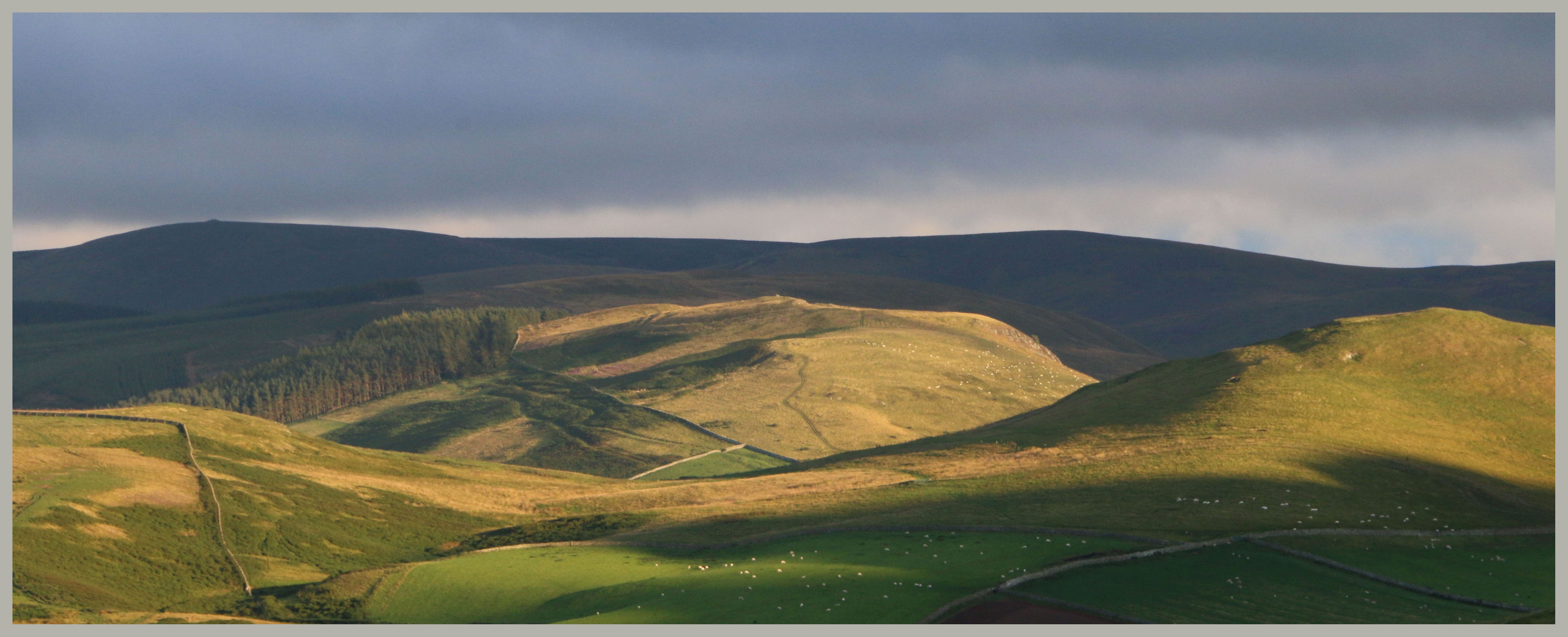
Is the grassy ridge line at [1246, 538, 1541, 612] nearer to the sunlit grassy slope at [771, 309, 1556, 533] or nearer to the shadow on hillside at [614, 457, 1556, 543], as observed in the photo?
the shadow on hillside at [614, 457, 1556, 543]

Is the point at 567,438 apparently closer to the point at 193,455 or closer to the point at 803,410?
the point at 803,410

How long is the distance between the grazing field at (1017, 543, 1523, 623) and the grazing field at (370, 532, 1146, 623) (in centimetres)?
306

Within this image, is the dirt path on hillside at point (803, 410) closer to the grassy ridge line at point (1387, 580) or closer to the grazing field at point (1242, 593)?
the grassy ridge line at point (1387, 580)

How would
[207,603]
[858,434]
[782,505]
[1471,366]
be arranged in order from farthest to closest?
[858,434] < [1471,366] < [782,505] < [207,603]

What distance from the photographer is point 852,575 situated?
59.8 meters

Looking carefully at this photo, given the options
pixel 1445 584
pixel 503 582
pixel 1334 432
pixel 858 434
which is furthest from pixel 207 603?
pixel 858 434

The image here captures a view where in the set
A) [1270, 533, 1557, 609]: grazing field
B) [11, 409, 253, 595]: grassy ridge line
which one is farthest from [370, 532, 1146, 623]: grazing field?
[1270, 533, 1557, 609]: grazing field

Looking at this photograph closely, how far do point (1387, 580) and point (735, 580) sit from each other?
3157cm

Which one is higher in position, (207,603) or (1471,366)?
(1471,366)

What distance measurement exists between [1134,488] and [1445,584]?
2058 cm

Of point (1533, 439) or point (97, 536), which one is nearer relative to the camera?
point (97, 536)

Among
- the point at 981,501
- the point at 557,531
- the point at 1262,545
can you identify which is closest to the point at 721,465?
the point at 557,531

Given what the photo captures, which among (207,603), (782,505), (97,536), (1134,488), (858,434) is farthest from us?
(858,434)

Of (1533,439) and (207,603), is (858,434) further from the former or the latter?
(207,603)
